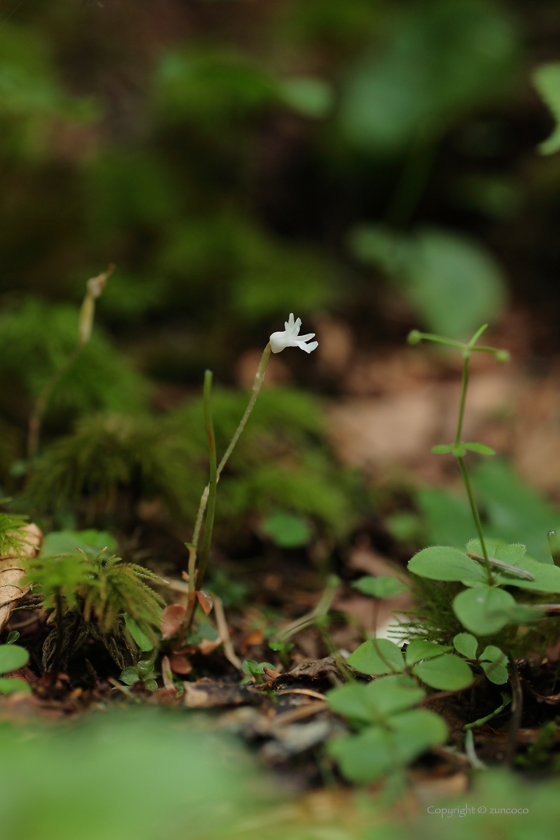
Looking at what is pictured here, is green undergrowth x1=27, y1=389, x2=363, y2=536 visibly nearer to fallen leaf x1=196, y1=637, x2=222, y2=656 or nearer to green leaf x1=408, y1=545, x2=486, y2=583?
fallen leaf x1=196, y1=637, x2=222, y2=656

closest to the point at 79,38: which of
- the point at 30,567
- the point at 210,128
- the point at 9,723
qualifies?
the point at 210,128

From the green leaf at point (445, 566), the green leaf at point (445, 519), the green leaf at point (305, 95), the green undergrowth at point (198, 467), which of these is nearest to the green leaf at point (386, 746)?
the green leaf at point (445, 566)

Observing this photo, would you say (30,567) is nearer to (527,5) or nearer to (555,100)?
(555,100)

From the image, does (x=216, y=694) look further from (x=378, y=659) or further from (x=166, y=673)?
(x=378, y=659)

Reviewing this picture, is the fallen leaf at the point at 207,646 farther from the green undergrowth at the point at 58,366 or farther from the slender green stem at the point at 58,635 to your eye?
the green undergrowth at the point at 58,366

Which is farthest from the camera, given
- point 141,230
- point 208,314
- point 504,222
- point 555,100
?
point 504,222

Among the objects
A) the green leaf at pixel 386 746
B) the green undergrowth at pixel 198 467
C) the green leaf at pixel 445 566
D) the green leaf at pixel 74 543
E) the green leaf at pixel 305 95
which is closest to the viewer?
the green leaf at pixel 386 746
